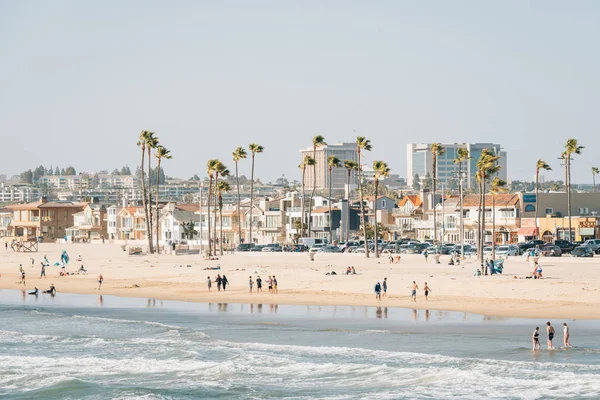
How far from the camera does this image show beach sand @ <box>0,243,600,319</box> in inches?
1847

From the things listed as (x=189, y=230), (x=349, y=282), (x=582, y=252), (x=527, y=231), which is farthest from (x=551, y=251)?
(x=189, y=230)

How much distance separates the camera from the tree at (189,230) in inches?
4839

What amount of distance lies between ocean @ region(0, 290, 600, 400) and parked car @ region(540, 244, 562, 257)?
33906mm

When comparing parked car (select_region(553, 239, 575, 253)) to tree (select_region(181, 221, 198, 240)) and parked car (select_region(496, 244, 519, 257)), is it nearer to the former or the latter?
parked car (select_region(496, 244, 519, 257))

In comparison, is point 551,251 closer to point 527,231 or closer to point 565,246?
point 565,246

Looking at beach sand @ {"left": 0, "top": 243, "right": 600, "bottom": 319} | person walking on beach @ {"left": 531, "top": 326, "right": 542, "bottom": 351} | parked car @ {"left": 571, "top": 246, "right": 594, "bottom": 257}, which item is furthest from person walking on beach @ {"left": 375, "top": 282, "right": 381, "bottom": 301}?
parked car @ {"left": 571, "top": 246, "right": 594, "bottom": 257}

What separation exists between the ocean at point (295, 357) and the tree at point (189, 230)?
7576cm

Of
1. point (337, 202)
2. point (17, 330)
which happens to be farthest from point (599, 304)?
point (337, 202)

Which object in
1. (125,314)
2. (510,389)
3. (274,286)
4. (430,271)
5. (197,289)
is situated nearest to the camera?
(510,389)

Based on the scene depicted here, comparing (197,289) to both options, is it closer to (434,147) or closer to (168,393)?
(168,393)

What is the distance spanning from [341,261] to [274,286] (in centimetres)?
2349

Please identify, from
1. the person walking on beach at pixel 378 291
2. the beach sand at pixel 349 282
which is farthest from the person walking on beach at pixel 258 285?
the person walking on beach at pixel 378 291

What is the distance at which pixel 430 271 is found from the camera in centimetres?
6338

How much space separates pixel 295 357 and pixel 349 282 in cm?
2387
